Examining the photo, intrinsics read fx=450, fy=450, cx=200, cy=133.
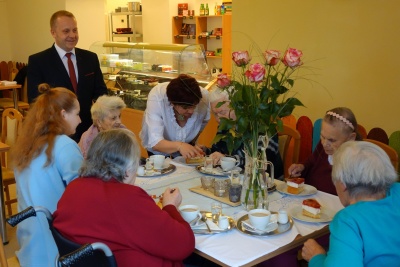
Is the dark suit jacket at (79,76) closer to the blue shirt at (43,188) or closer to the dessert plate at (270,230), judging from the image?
the blue shirt at (43,188)

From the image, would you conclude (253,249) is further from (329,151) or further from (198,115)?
(198,115)

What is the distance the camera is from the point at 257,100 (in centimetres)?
181

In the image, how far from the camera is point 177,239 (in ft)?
4.99

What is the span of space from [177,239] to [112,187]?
0.92 feet

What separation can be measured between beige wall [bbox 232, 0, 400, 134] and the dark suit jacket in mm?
1509

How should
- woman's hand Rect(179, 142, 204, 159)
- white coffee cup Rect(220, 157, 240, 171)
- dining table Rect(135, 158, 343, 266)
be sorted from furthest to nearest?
woman's hand Rect(179, 142, 204, 159) → white coffee cup Rect(220, 157, 240, 171) → dining table Rect(135, 158, 343, 266)

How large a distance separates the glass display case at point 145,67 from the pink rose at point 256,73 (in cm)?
215

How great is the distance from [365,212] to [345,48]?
7.50 feet

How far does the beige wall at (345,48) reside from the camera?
124 inches

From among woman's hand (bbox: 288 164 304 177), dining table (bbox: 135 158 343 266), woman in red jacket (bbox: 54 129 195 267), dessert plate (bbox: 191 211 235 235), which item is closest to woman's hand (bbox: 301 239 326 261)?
dining table (bbox: 135 158 343 266)

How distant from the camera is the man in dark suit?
10.8 feet

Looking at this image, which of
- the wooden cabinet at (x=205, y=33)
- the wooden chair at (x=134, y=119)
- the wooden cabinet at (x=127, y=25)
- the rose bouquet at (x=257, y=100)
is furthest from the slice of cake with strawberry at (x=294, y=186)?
the wooden cabinet at (x=127, y=25)

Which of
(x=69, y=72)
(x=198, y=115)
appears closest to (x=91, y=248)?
(x=198, y=115)

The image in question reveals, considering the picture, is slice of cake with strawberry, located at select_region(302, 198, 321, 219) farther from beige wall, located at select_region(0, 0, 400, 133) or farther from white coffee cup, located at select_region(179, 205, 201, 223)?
beige wall, located at select_region(0, 0, 400, 133)
